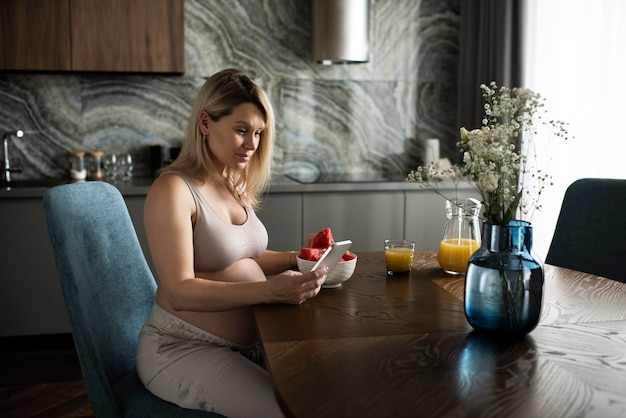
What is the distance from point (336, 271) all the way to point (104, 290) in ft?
1.93

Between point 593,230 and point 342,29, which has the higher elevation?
point 342,29

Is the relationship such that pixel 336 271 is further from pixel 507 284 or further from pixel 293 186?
pixel 293 186

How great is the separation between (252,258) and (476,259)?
0.74 m

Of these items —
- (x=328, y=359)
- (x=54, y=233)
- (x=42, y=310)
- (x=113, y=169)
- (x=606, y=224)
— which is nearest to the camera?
(x=328, y=359)

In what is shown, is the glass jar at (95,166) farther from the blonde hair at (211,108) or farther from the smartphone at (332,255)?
the smartphone at (332,255)

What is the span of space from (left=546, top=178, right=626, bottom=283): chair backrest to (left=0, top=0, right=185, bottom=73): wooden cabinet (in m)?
2.18

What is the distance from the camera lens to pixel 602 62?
3.01 metres

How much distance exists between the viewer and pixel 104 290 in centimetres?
163

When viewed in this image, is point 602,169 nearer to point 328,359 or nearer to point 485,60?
point 485,60

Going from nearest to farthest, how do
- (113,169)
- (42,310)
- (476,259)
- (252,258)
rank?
1. (476,259)
2. (252,258)
3. (42,310)
4. (113,169)

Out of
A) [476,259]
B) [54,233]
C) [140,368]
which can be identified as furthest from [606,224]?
[54,233]

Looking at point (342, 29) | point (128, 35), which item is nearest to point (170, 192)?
point (128, 35)

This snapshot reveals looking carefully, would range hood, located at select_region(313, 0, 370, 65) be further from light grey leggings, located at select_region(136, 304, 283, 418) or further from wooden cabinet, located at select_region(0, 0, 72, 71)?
light grey leggings, located at select_region(136, 304, 283, 418)

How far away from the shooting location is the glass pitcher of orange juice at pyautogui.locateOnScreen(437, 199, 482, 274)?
5.73ft
